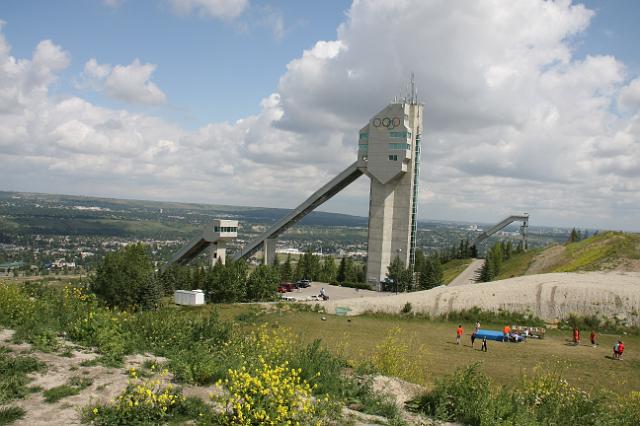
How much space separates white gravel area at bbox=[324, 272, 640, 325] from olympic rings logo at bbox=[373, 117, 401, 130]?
113ft

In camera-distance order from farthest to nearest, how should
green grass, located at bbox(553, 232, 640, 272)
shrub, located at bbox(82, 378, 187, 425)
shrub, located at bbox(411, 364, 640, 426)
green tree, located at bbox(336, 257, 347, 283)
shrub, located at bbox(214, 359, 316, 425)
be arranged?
green tree, located at bbox(336, 257, 347, 283) → green grass, located at bbox(553, 232, 640, 272) → shrub, located at bbox(411, 364, 640, 426) → shrub, located at bbox(82, 378, 187, 425) → shrub, located at bbox(214, 359, 316, 425)

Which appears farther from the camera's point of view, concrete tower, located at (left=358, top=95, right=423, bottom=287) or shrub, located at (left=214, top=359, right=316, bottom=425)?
concrete tower, located at (left=358, top=95, right=423, bottom=287)

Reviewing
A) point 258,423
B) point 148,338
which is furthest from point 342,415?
point 148,338

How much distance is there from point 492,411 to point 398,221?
2626 inches

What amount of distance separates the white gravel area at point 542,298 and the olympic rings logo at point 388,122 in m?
34.3

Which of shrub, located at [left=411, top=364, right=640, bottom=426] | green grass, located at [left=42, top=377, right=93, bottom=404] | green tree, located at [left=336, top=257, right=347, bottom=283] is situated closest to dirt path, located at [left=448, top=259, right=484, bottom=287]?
green tree, located at [left=336, top=257, right=347, bottom=283]

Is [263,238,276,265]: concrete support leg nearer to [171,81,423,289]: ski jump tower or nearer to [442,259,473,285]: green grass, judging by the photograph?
[171,81,423,289]: ski jump tower

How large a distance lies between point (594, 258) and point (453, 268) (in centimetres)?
4253

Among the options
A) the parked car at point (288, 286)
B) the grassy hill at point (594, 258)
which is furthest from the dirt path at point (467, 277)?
the parked car at point (288, 286)

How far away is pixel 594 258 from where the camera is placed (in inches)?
2210

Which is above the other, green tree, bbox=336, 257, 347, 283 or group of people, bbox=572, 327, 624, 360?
group of people, bbox=572, 327, 624, 360

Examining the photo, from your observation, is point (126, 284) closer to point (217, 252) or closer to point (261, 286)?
point (261, 286)

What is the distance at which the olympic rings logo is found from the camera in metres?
73.7

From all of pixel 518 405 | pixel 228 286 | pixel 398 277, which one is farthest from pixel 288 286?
pixel 518 405
